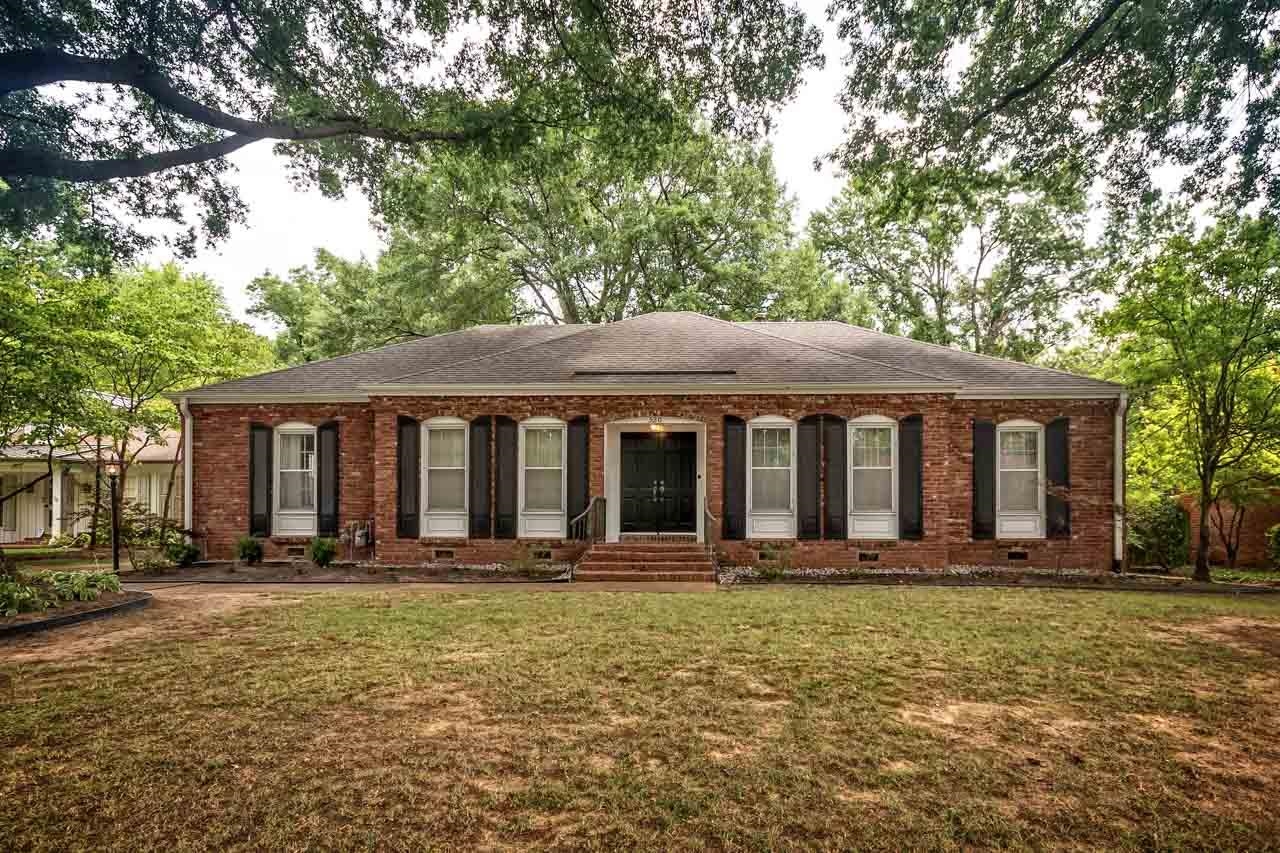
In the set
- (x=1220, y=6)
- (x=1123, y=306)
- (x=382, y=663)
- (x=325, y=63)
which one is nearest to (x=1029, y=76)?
(x=1220, y=6)

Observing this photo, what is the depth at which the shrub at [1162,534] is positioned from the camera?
Answer: 44.3ft

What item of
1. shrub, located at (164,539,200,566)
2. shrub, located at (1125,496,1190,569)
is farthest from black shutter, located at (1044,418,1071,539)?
shrub, located at (164,539,200,566)

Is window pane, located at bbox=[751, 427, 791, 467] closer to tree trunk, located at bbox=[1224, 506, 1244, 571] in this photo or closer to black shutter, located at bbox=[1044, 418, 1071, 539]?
black shutter, located at bbox=[1044, 418, 1071, 539]

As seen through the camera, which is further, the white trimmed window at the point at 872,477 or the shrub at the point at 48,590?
the white trimmed window at the point at 872,477

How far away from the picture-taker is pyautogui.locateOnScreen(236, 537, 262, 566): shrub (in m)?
12.6

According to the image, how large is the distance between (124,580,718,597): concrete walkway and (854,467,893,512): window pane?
150 inches

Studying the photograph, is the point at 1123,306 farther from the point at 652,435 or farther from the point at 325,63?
the point at 325,63

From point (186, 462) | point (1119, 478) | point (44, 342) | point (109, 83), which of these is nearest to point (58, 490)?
point (186, 462)

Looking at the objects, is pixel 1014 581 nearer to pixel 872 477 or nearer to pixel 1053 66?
pixel 872 477

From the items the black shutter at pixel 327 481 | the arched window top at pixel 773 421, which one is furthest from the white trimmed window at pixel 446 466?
the arched window top at pixel 773 421

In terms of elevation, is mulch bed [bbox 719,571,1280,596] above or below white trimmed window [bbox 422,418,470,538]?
below

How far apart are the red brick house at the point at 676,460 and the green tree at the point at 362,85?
185 inches

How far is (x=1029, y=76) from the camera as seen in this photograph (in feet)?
→ 29.6

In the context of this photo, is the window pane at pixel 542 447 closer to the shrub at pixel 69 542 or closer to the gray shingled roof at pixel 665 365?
the gray shingled roof at pixel 665 365
